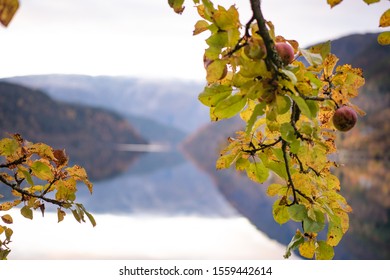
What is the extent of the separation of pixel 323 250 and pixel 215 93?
1.20 ft

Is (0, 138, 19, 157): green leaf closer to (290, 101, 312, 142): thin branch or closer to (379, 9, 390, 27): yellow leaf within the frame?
(290, 101, 312, 142): thin branch

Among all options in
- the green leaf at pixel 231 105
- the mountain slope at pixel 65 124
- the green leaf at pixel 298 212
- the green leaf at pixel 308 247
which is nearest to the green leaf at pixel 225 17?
the green leaf at pixel 231 105

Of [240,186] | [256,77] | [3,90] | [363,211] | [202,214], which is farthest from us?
[3,90]

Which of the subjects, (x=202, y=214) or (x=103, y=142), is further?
(x=103, y=142)

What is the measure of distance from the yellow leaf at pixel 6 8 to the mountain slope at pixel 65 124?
37036mm

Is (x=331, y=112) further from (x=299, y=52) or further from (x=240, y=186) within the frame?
(x=240, y=186)

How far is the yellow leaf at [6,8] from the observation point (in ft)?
1.87

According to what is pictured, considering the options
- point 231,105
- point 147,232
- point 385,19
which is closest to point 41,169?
point 231,105

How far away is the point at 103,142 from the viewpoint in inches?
2510

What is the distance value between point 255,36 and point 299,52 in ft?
0.47

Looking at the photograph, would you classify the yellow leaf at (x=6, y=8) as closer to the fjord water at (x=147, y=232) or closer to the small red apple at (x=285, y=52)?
the small red apple at (x=285, y=52)

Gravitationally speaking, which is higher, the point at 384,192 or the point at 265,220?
the point at 384,192
